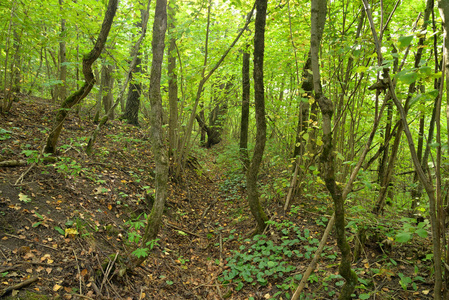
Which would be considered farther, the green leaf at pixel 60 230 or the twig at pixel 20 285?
the green leaf at pixel 60 230

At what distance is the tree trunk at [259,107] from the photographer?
433cm

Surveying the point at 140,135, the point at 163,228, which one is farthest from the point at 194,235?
the point at 140,135

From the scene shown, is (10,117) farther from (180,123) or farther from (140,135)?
(180,123)

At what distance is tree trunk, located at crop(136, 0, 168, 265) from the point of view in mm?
3408

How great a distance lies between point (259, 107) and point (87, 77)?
3.18 m

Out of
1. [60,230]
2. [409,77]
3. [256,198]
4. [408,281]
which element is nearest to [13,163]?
[60,230]

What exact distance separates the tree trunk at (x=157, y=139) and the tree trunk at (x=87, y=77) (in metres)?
1.19

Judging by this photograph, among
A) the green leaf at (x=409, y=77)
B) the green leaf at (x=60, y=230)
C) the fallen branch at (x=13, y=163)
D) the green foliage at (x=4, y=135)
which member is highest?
the green leaf at (x=409, y=77)

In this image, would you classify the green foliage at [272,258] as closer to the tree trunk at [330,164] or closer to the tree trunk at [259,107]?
the tree trunk at [259,107]

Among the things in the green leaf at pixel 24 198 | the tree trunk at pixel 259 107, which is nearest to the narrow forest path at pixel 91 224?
the green leaf at pixel 24 198

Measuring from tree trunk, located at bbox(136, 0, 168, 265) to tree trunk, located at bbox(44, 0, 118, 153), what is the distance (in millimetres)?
1185

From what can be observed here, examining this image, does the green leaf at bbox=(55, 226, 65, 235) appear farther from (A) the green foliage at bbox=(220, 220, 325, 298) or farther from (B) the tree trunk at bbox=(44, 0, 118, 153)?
(A) the green foliage at bbox=(220, 220, 325, 298)

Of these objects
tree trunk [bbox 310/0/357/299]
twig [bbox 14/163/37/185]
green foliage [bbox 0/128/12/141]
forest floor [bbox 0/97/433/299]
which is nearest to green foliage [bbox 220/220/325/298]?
forest floor [bbox 0/97/433/299]

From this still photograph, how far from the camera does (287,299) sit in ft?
10.2
